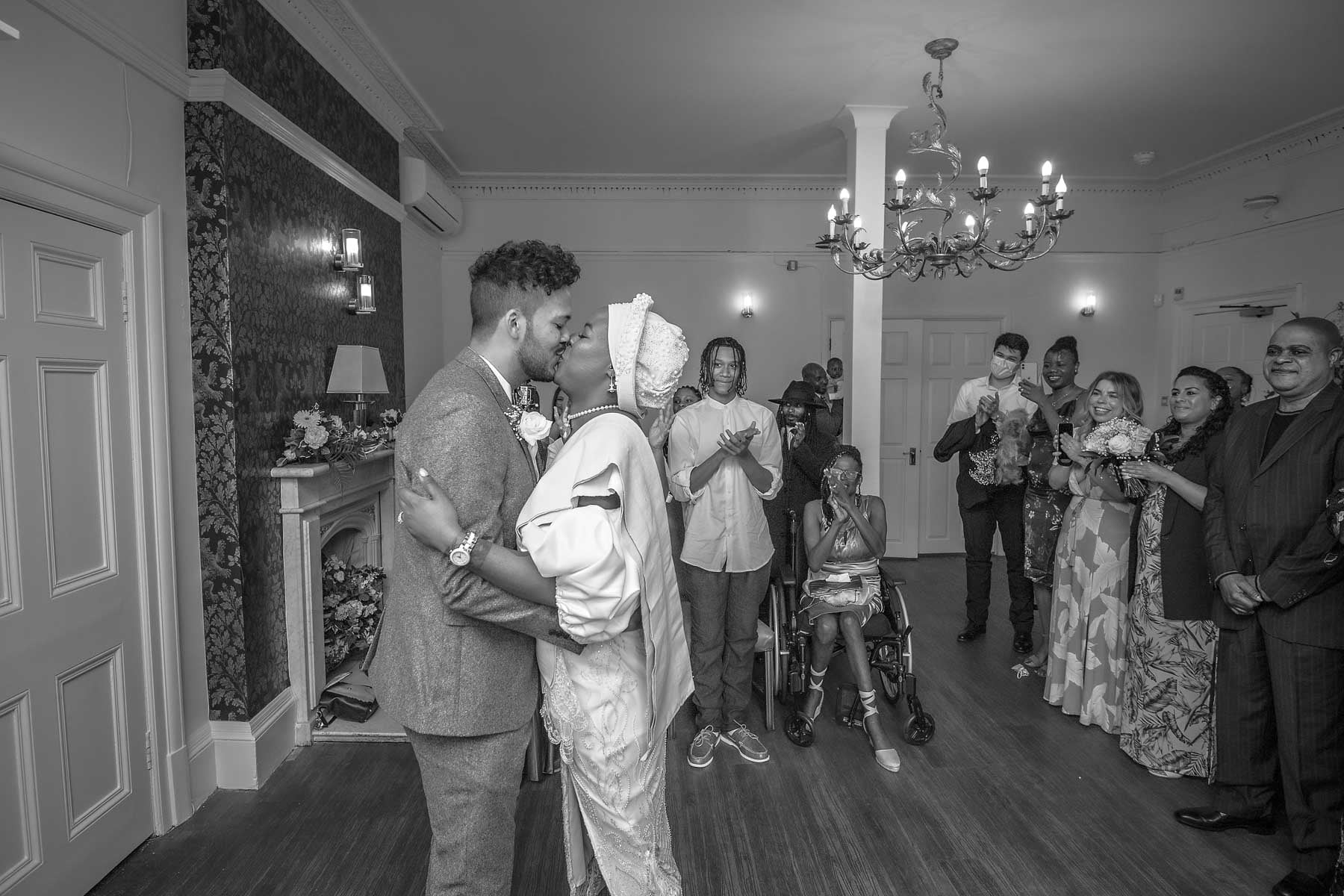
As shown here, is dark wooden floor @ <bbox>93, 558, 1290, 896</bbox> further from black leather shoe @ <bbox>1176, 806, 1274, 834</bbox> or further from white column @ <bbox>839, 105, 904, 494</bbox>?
white column @ <bbox>839, 105, 904, 494</bbox>

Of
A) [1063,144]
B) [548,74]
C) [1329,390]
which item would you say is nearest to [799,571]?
[1329,390]

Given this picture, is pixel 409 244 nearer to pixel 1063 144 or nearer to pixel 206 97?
pixel 206 97

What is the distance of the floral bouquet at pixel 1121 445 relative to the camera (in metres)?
3.11

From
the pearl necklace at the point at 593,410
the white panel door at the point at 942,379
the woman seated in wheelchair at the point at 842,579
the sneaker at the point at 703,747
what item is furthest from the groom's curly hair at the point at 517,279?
the white panel door at the point at 942,379

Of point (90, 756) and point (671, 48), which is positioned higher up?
point (671, 48)

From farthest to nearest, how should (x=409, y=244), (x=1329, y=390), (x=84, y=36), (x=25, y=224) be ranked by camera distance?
(x=409, y=244) < (x=1329, y=390) < (x=84, y=36) < (x=25, y=224)

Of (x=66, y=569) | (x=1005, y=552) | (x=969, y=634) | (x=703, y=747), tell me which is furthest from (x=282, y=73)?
(x=969, y=634)

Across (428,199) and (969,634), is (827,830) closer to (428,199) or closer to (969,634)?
(969,634)

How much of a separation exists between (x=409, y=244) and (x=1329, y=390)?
5.30m

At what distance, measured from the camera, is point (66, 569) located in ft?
7.14

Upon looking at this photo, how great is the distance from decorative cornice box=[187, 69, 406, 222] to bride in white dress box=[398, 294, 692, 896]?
2.09m

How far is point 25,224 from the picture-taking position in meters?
2.00

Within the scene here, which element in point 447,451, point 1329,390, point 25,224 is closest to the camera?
point 447,451

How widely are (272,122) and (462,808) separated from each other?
2.93 m
